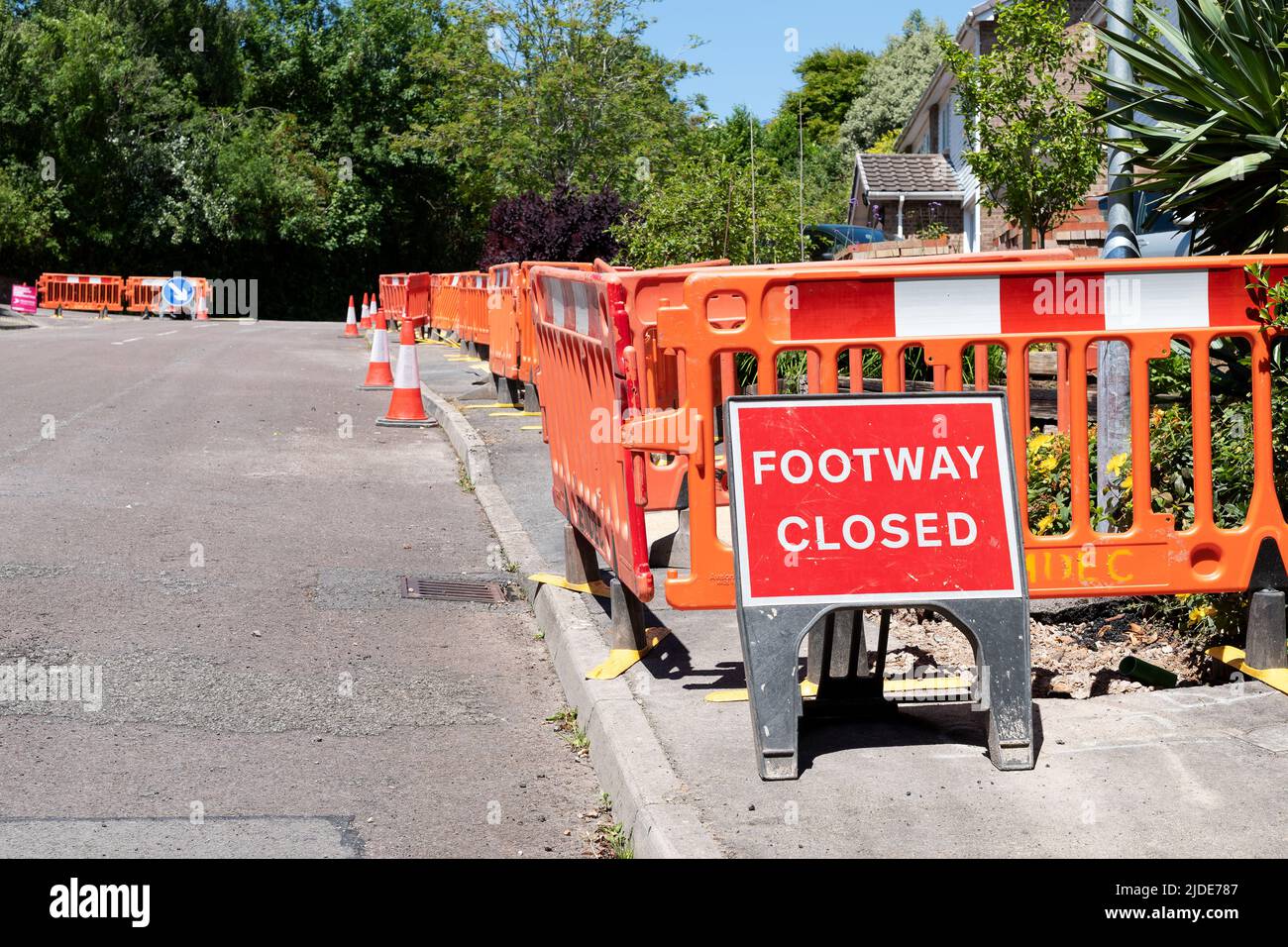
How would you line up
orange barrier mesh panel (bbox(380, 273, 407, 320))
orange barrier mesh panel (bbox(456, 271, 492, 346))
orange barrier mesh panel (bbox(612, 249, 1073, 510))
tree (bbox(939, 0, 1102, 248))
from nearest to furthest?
orange barrier mesh panel (bbox(612, 249, 1073, 510)) < tree (bbox(939, 0, 1102, 248)) < orange barrier mesh panel (bbox(456, 271, 492, 346)) < orange barrier mesh panel (bbox(380, 273, 407, 320))

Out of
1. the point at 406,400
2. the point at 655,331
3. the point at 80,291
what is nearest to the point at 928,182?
the point at 80,291

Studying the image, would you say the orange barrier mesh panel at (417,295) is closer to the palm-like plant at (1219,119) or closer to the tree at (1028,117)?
the tree at (1028,117)

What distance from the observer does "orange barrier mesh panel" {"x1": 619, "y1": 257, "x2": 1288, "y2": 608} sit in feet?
16.8

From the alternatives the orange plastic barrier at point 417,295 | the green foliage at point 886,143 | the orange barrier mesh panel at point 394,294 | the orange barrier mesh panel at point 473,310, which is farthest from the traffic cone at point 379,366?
the green foliage at point 886,143

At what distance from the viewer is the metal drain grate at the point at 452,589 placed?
7.41 metres

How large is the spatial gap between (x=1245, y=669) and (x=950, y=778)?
1.48 m

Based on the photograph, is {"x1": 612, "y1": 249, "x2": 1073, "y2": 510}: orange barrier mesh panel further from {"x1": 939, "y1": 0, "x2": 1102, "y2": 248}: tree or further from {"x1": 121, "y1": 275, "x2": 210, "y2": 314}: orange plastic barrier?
{"x1": 121, "y1": 275, "x2": 210, "y2": 314}: orange plastic barrier

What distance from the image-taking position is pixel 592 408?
611 cm

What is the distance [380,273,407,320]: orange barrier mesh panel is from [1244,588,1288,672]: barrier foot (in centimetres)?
2565

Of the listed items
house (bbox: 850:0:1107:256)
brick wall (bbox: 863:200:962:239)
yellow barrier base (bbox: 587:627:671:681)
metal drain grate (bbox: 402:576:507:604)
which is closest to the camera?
yellow barrier base (bbox: 587:627:671:681)

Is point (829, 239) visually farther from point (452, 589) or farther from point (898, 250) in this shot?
point (452, 589)

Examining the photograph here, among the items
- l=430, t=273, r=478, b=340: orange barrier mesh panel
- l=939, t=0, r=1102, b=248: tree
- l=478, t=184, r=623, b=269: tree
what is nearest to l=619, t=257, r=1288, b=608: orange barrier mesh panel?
l=939, t=0, r=1102, b=248: tree

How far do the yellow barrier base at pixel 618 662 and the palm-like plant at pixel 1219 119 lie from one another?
9.66 ft
